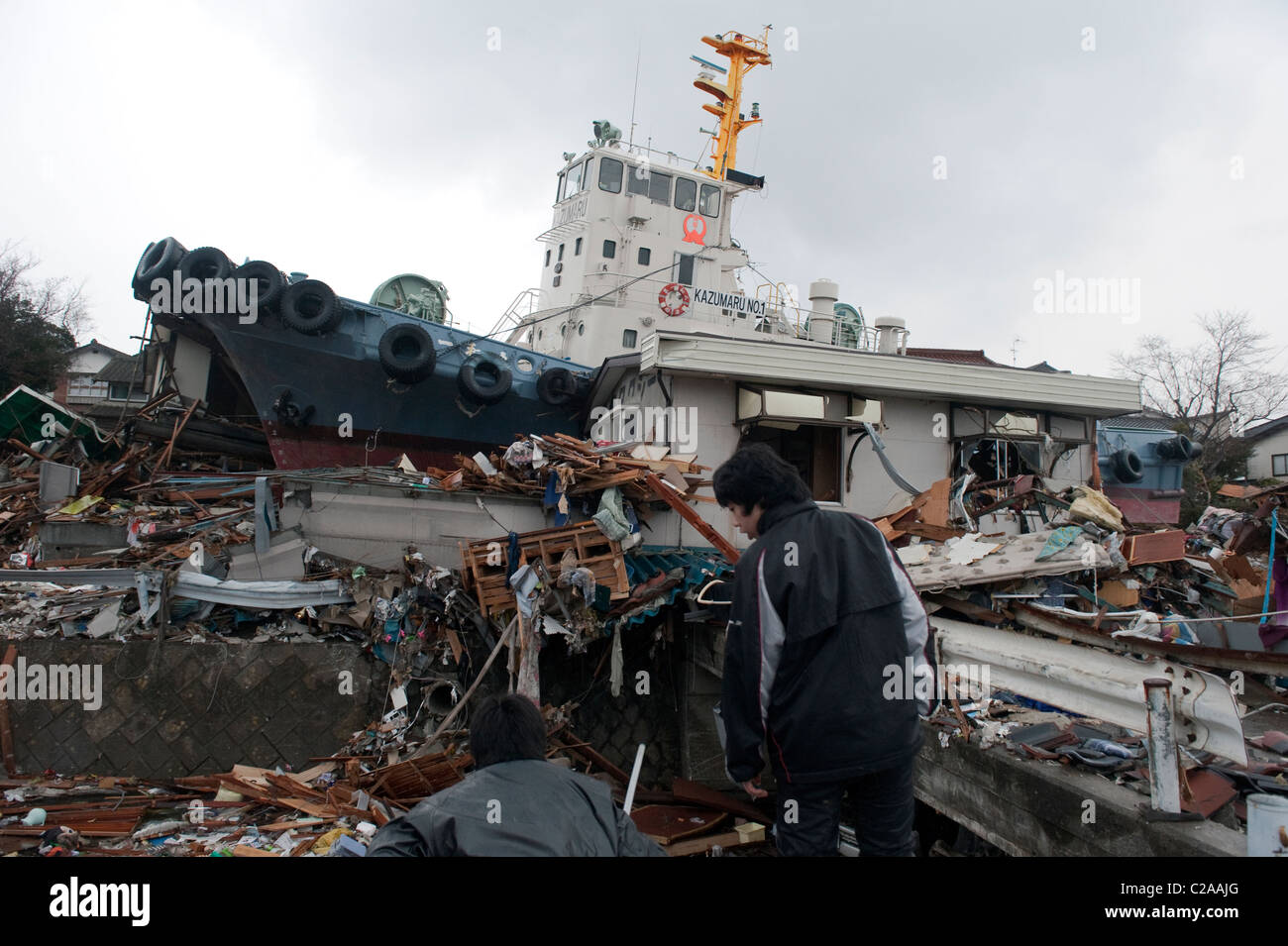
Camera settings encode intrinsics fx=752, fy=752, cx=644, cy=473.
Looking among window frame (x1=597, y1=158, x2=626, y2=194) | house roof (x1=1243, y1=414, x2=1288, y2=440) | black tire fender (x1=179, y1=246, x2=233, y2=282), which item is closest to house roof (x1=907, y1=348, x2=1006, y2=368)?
house roof (x1=1243, y1=414, x2=1288, y2=440)

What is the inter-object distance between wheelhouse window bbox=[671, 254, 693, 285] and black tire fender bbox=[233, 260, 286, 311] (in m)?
9.57

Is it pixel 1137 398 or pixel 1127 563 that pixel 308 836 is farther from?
pixel 1137 398

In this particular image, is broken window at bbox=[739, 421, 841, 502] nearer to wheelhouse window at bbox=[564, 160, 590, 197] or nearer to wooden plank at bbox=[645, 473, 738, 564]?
wooden plank at bbox=[645, 473, 738, 564]

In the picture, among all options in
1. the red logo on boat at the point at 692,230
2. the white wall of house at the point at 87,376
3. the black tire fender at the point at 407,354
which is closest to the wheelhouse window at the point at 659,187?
the red logo on boat at the point at 692,230

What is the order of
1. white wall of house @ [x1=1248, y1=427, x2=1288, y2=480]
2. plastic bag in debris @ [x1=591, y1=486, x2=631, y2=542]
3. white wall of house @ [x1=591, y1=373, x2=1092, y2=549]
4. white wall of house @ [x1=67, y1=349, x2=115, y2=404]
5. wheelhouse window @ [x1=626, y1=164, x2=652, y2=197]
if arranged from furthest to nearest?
1. white wall of house @ [x1=67, y1=349, x2=115, y2=404]
2. white wall of house @ [x1=1248, y1=427, x2=1288, y2=480]
3. wheelhouse window @ [x1=626, y1=164, x2=652, y2=197]
4. white wall of house @ [x1=591, y1=373, x2=1092, y2=549]
5. plastic bag in debris @ [x1=591, y1=486, x2=631, y2=542]

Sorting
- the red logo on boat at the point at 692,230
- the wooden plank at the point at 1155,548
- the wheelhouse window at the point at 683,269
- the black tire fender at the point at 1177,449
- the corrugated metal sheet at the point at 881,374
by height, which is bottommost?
the wooden plank at the point at 1155,548

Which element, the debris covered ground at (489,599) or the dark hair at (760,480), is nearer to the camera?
the dark hair at (760,480)

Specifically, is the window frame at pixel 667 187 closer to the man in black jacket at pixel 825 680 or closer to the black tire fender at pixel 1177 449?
the black tire fender at pixel 1177 449

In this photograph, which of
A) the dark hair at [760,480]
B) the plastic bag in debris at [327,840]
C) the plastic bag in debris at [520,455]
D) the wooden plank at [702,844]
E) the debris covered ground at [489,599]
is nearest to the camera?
the dark hair at [760,480]

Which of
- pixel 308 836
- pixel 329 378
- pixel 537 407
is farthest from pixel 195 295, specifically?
pixel 308 836

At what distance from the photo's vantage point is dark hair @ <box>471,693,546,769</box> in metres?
2.43

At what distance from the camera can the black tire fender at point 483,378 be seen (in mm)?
14656

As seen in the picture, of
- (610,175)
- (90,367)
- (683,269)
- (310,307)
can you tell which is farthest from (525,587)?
(90,367)

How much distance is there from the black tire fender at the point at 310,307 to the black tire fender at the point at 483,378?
2.49 m
